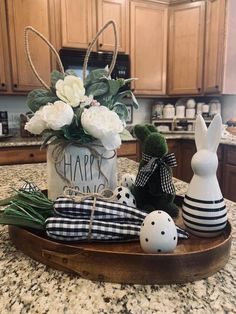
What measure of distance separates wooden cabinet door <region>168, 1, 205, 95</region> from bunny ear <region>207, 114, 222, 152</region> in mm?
2485

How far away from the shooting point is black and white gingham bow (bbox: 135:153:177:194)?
538 millimetres

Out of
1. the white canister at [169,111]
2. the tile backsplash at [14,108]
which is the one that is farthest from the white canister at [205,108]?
the tile backsplash at [14,108]

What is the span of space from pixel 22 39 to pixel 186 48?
5.65 ft

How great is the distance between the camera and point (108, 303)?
368 mm

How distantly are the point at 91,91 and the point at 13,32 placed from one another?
7.03ft

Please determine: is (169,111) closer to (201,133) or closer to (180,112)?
(180,112)

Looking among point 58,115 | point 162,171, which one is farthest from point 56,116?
point 162,171

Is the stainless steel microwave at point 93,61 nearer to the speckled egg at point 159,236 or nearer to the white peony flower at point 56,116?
the white peony flower at point 56,116

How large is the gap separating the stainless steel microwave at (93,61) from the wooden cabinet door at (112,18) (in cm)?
11

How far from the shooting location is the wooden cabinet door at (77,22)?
241 cm

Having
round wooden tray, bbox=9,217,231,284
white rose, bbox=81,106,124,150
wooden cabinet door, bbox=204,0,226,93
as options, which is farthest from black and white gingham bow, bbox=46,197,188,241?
wooden cabinet door, bbox=204,0,226,93

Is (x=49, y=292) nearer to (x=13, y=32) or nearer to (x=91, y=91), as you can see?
(x=91, y=91)

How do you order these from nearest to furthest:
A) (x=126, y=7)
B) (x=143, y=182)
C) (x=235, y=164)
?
(x=143, y=182) → (x=235, y=164) → (x=126, y=7)

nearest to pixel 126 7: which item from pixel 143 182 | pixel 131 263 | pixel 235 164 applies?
pixel 235 164
